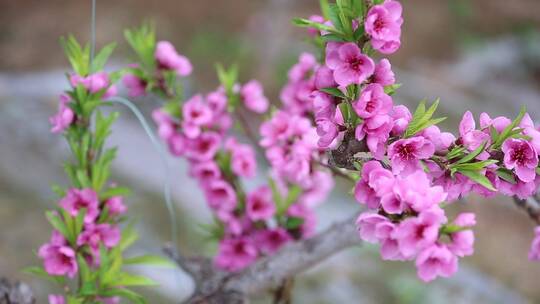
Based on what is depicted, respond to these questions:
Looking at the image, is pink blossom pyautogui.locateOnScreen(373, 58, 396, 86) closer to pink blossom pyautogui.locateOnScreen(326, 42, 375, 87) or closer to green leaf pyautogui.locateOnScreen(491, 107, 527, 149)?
pink blossom pyautogui.locateOnScreen(326, 42, 375, 87)

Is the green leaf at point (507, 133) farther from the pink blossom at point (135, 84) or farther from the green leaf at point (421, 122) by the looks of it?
the pink blossom at point (135, 84)

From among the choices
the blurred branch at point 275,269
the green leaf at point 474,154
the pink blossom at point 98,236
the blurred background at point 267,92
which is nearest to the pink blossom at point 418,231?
the green leaf at point 474,154

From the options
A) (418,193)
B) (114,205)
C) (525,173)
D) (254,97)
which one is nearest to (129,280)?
(114,205)

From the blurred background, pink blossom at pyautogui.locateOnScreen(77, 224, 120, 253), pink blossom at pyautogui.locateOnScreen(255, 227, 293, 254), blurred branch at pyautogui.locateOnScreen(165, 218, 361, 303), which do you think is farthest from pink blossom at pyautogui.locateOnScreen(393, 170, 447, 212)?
the blurred background

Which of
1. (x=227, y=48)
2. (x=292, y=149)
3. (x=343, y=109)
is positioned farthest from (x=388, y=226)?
(x=227, y=48)

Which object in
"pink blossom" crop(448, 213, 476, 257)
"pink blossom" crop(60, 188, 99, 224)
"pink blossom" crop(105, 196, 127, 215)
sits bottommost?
"pink blossom" crop(448, 213, 476, 257)

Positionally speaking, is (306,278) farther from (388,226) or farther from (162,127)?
(388,226)
